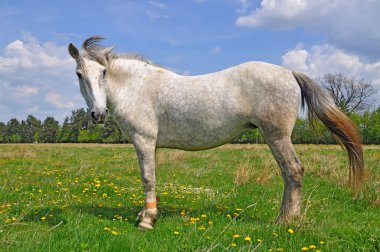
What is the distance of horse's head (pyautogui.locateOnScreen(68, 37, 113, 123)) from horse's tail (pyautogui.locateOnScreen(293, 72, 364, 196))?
3156 mm

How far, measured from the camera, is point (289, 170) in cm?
515

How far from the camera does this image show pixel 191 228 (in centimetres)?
474

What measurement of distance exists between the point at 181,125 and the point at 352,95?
2606 inches

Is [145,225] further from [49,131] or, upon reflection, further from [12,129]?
[12,129]

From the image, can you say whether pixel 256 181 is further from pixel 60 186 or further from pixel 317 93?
pixel 60 186

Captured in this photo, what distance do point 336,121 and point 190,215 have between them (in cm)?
287

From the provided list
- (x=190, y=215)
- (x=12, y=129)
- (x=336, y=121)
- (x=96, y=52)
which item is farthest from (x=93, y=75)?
(x=12, y=129)

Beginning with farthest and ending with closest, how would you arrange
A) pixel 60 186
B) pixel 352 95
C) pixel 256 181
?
1. pixel 352 95
2. pixel 256 181
3. pixel 60 186

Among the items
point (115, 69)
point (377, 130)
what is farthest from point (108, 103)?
point (377, 130)

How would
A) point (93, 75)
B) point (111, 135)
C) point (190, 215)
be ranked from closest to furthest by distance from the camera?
1. point (93, 75)
2. point (190, 215)
3. point (111, 135)

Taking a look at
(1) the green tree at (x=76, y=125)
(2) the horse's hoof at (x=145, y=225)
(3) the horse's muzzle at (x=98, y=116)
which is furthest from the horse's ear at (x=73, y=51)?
(1) the green tree at (x=76, y=125)

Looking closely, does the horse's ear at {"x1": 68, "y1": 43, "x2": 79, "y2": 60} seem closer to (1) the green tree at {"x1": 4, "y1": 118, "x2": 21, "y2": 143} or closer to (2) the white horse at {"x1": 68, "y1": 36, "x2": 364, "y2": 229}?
(2) the white horse at {"x1": 68, "y1": 36, "x2": 364, "y2": 229}

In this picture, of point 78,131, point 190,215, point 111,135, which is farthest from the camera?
point 78,131

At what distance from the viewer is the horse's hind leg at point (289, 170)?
5129 millimetres
